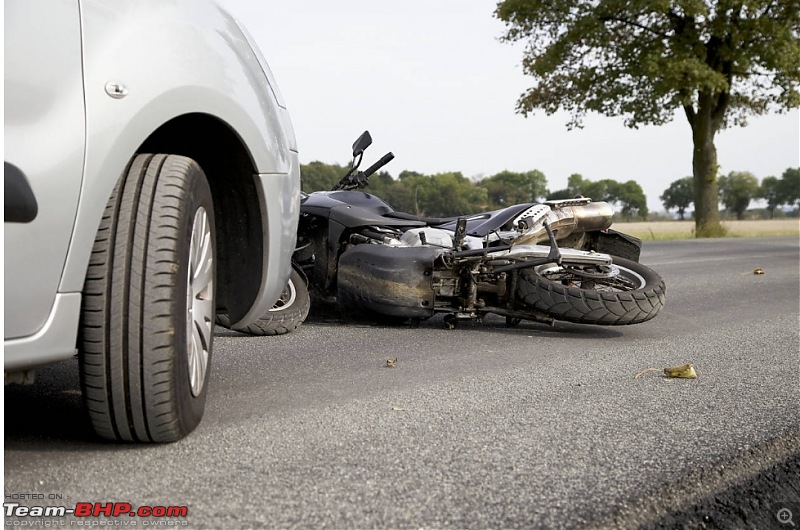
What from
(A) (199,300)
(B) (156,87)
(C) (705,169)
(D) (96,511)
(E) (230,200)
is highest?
(B) (156,87)

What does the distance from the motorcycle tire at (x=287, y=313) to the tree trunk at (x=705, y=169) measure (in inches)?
828

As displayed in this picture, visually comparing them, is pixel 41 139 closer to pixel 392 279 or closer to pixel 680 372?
pixel 680 372

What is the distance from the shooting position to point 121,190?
98.7 inches

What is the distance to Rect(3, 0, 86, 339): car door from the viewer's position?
2148 millimetres

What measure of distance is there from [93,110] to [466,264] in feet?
11.2

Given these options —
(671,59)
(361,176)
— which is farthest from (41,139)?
(671,59)

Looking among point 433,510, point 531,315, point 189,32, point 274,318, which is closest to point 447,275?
point 531,315

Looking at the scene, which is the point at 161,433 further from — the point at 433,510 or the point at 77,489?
the point at 433,510

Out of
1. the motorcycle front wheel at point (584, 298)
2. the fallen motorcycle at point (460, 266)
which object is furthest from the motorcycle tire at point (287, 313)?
the motorcycle front wheel at point (584, 298)

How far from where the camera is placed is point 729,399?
11.8 ft

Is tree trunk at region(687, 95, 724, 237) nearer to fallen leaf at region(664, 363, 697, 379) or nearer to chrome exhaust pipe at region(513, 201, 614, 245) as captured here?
chrome exhaust pipe at region(513, 201, 614, 245)

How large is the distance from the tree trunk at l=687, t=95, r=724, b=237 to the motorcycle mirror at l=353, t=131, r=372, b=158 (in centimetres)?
2051

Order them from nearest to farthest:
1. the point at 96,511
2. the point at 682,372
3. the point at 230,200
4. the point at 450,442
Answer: the point at 96,511 < the point at 450,442 < the point at 230,200 < the point at 682,372

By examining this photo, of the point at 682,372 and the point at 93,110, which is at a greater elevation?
the point at 93,110
